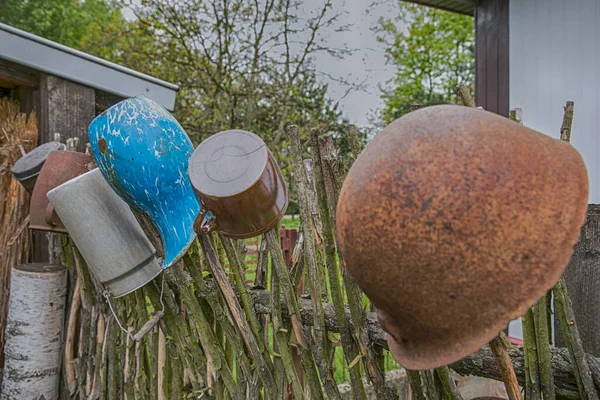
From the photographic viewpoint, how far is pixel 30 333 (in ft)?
5.66

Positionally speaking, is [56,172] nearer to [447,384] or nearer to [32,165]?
[32,165]

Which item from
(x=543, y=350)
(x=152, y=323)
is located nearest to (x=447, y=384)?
(x=543, y=350)

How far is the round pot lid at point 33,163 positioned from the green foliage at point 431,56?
21.5ft

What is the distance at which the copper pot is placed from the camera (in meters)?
0.84

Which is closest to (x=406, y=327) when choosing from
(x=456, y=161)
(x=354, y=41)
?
(x=456, y=161)

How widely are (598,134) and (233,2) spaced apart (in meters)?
4.01

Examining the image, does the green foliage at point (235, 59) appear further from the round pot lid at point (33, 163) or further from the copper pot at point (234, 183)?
the copper pot at point (234, 183)

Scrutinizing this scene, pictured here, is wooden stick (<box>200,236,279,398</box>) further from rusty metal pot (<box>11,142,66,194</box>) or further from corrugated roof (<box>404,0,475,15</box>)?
corrugated roof (<box>404,0,475,15</box>)

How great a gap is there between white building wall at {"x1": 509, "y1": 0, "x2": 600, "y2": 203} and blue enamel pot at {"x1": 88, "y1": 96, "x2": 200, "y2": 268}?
2166 millimetres

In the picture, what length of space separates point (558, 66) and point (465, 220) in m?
2.58

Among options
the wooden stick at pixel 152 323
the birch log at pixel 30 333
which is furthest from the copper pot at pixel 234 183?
the birch log at pixel 30 333

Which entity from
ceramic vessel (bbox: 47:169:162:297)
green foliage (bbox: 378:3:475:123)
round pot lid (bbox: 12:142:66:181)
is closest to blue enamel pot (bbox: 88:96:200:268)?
ceramic vessel (bbox: 47:169:162:297)

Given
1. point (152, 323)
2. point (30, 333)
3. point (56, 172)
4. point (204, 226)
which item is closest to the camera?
point (204, 226)

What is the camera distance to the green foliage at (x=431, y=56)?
7.76 m
